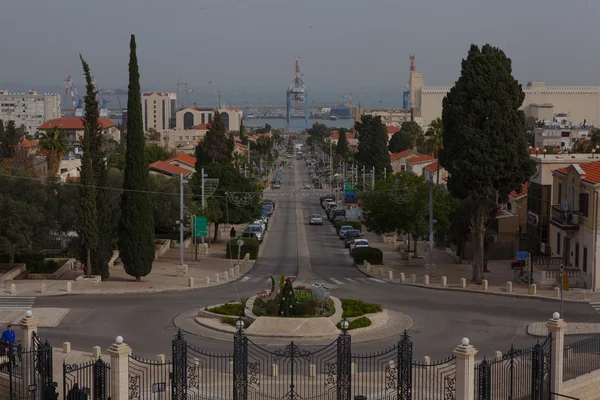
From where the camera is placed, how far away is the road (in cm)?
3297

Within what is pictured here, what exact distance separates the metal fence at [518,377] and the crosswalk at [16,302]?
22316mm

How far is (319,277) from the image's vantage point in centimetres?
5225

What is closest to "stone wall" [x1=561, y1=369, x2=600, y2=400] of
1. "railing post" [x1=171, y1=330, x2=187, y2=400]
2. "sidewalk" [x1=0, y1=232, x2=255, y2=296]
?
"railing post" [x1=171, y1=330, x2=187, y2=400]

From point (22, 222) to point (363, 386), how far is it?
26.5 meters

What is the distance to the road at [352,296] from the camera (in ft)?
108

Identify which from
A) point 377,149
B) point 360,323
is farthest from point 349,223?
point 360,323

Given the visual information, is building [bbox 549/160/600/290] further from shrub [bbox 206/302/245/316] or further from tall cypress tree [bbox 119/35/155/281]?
tall cypress tree [bbox 119/35/155/281]

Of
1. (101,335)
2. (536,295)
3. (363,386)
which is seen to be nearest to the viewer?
(363,386)

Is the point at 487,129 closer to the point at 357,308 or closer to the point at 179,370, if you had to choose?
the point at 357,308

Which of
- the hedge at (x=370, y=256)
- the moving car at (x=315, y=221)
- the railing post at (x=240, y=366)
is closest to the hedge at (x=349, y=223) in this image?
the moving car at (x=315, y=221)

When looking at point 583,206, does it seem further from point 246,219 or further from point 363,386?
point 246,219

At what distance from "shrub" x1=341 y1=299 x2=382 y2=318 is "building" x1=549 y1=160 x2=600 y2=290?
1276cm

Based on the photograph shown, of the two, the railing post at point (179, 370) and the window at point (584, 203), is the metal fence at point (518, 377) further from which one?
the window at point (584, 203)

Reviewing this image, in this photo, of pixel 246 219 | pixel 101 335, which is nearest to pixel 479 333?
pixel 101 335
